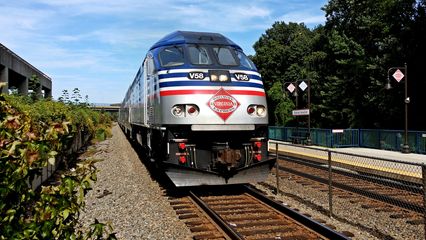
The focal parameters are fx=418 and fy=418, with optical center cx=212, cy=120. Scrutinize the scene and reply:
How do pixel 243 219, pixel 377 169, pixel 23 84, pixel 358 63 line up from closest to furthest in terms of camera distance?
pixel 243 219, pixel 377 169, pixel 23 84, pixel 358 63

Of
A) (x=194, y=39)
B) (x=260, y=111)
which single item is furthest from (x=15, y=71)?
(x=260, y=111)

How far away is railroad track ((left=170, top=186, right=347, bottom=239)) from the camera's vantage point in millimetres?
6488

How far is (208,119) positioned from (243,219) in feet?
7.78

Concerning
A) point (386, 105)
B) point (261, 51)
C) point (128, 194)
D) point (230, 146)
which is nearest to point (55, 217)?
point (230, 146)

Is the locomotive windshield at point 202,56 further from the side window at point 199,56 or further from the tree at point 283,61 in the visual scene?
the tree at point 283,61

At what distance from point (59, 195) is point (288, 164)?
14057 mm

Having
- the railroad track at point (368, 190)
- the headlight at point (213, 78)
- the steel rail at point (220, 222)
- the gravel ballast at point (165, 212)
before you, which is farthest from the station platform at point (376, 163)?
the steel rail at point (220, 222)

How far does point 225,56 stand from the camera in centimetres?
1009

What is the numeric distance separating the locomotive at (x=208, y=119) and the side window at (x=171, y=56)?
0.03 m

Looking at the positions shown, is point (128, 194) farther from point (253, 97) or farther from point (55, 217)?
point (55, 217)

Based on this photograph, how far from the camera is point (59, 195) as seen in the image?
2.45 meters

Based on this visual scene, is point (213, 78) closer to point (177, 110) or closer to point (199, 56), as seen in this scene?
point (199, 56)

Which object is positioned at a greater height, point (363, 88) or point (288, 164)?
point (363, 88)

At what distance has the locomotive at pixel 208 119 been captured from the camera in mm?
8898
